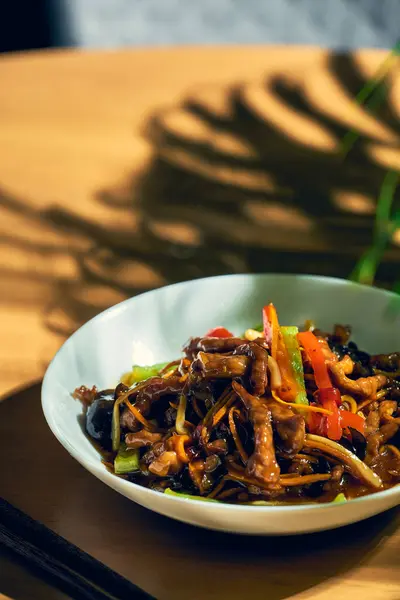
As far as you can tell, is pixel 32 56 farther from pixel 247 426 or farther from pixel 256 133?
pixel 247 426

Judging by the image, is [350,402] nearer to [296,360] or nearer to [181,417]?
[296,360]

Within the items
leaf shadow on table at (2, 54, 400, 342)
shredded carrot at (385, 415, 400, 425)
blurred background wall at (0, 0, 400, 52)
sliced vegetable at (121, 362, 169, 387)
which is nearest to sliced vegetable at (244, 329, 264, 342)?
sliced vegetable at (121, 362, 169, 387)

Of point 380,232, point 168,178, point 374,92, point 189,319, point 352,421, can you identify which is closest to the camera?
point 352,421

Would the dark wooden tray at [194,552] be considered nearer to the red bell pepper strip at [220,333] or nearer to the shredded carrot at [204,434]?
the shredded carrot at [204,434]

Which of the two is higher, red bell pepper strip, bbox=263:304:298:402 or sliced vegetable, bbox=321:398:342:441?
red bell pepper strip, bbox=263:304:298:402

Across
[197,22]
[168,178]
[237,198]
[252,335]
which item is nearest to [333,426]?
[252,335]

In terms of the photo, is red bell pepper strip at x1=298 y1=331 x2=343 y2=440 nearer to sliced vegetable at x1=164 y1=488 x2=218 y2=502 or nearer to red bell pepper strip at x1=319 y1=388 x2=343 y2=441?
red bell pepper strip at x1=319 y1=388 x2=343 y2=441

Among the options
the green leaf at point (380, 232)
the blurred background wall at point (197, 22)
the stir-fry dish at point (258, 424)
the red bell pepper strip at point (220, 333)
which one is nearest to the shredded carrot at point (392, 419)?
the stir-fry dish at point (258, 424)

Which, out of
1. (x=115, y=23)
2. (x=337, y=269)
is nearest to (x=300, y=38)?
(x=115, y=23)
